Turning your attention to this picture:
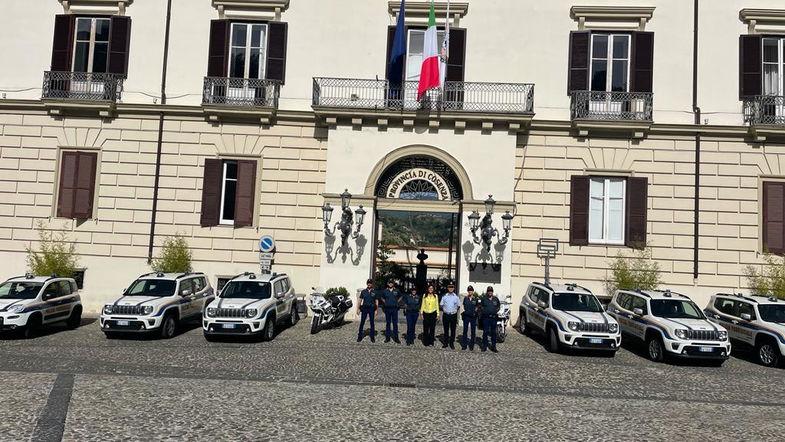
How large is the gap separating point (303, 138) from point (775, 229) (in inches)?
641

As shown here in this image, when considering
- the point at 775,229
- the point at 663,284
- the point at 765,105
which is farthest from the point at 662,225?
the point at 765,105

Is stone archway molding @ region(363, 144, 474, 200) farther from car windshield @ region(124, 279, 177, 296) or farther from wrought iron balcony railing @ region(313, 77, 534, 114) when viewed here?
car windshield @ region(124, 279, 177, 296)

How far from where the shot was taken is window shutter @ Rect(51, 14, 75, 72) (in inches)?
801

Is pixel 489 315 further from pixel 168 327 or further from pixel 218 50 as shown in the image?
pixel 218 50

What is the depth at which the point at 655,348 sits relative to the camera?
1366 cm

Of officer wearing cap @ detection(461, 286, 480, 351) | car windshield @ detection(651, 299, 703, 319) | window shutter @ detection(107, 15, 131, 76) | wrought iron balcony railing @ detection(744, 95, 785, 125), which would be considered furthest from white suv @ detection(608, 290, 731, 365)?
window shutter @ detection(107, 15, 131, 76)

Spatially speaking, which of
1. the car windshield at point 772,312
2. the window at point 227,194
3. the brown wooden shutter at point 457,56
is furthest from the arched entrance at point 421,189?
the car windshield at point 772,312

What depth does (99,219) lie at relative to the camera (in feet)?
65.6

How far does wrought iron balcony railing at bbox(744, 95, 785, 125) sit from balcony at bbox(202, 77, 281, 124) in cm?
1631

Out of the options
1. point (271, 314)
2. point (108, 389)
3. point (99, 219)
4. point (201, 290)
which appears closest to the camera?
point (108, 389)

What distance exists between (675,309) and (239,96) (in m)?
15.5

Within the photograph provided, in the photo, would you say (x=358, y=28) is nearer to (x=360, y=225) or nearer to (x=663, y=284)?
(x=360, y=225)

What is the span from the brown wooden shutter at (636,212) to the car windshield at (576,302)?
5.09 m

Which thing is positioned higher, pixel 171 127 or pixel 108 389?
pixel 171 127
